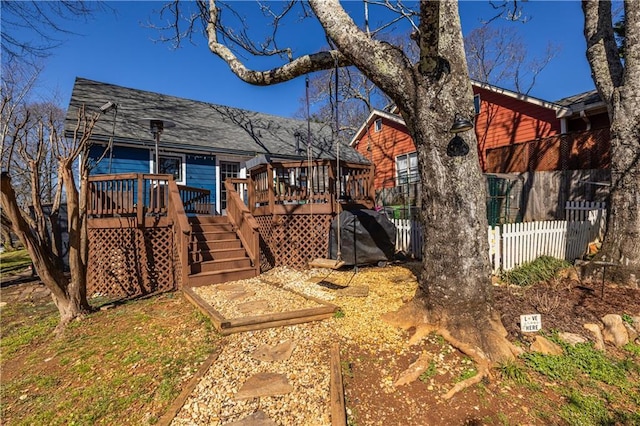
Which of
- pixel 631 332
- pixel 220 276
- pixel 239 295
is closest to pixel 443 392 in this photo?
pixel 631 332

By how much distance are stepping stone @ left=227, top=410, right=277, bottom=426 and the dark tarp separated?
179 inches

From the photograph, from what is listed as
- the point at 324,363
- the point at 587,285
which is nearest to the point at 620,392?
the point at 324,363

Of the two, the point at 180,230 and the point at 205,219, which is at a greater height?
the point at 205,219

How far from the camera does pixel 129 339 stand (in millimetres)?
3791

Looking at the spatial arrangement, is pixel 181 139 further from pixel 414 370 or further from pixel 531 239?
pixel 531 239

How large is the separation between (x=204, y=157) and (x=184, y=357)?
8788 millimetres

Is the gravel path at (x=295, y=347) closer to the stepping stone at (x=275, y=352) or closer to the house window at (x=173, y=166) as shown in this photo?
the stepping stone at (x=275, y=352)

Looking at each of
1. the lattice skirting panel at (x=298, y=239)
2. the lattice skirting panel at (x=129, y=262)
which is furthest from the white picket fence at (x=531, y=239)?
the lattice skirting panel at (x=129, y=262)

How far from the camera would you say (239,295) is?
5.17 meters

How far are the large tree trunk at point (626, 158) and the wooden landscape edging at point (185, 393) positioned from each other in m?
6.38

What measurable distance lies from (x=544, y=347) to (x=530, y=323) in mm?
282

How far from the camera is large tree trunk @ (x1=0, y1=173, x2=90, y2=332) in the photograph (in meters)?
3.86

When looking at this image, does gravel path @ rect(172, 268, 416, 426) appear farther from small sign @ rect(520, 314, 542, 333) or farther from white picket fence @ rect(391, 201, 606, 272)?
white picket fence @ rect(391, 201, 606, 272)

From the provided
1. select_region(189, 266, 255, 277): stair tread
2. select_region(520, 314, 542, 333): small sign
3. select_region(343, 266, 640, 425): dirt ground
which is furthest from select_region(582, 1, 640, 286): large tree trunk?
select_region(189, 266, 255, 277): stair tread
